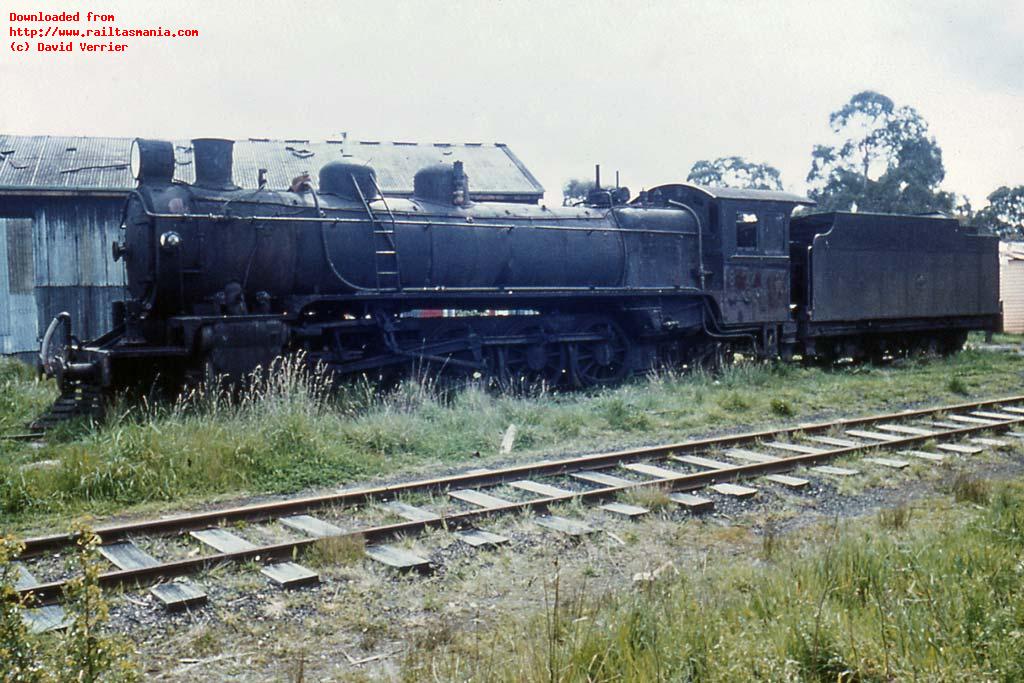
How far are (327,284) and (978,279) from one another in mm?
15247

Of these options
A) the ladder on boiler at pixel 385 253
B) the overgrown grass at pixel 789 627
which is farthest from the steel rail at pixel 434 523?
the ladder on boiler at pixel 385 253

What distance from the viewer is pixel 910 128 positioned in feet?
151

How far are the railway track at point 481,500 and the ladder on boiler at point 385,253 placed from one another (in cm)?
470

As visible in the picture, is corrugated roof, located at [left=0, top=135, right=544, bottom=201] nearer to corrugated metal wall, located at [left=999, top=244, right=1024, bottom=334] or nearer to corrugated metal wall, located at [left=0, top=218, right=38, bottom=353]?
corrugated metal wall, located at [left=0, top=218, right=38, bottom=353]

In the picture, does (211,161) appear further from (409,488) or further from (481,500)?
(481,500)

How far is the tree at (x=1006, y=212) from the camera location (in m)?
46.6

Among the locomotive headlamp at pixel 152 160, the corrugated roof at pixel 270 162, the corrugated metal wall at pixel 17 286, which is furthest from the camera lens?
the corrugated roof at pixel 270 162

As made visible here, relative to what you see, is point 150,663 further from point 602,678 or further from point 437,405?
point 437,405

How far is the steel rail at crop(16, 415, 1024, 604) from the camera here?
470cm

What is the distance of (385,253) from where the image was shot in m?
11.7

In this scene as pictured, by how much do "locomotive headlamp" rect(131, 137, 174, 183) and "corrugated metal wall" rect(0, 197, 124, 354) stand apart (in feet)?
30.2

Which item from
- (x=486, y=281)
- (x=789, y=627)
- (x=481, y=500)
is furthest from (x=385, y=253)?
(x=789, y=627)

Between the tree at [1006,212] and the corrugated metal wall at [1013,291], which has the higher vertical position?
the tree at [1006,212]

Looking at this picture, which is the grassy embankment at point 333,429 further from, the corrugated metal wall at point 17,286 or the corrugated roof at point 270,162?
the corrugated roof at point 270,162
